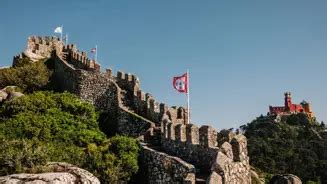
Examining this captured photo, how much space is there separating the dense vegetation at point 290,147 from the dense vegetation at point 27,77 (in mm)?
24079

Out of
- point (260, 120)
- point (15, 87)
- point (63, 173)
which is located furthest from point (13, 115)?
point (260, 120)

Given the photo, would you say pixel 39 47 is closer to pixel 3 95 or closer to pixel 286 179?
pixel 3 95

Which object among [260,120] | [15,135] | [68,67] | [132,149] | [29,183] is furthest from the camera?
[260,120]

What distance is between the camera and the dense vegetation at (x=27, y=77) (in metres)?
35.7

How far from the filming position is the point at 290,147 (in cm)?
7150

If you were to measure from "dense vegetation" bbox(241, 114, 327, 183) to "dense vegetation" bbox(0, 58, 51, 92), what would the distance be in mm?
24079

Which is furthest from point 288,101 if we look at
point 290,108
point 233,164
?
point 233,164

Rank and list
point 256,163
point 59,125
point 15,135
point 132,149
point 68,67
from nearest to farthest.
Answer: point 132,149, point 15,135, point 59,125, point 68,67, point 256,163

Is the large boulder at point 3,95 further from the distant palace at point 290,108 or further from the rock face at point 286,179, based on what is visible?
the distant palace at point 290,108

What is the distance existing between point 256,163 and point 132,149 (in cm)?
3369

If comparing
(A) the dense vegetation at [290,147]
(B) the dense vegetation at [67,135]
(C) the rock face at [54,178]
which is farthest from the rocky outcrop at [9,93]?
(A) the dense vegetation at [290,147]

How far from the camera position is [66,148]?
82.1 feet

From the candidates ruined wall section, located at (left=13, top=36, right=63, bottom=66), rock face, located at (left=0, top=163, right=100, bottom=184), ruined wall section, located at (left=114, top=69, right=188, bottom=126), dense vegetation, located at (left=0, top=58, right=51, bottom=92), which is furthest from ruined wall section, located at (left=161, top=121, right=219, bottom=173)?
ruined wall section, located at (left=13, top=36, right=63, bottom=66)

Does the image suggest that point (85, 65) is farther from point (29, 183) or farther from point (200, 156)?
point (29, 183)
